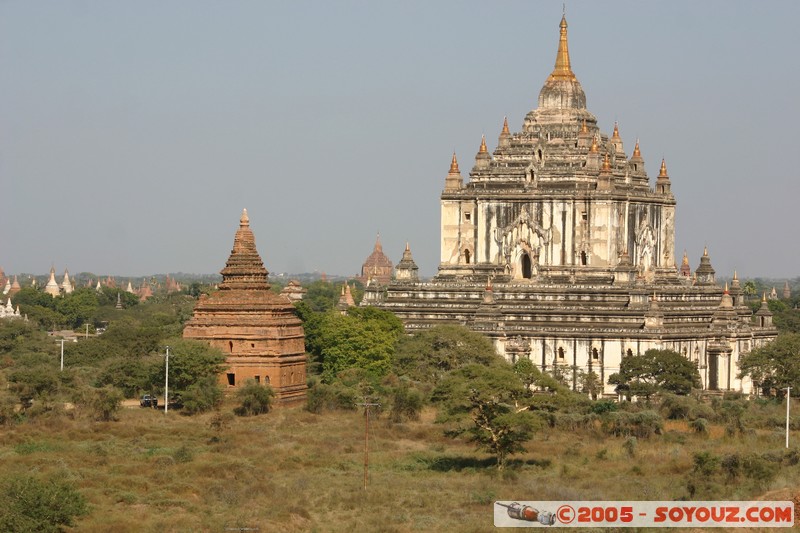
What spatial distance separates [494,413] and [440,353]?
19.5 metres

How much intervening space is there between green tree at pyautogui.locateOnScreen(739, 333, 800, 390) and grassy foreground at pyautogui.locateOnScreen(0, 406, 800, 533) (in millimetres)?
12248

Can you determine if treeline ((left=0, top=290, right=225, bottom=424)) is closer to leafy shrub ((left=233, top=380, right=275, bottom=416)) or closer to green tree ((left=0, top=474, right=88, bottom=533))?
leafy shrub ((left=233, top=380, right=275, bottom=416))

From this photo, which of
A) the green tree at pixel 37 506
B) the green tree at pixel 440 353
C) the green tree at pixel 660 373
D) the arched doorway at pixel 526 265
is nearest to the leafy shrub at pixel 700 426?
the green tree at pixel 660 373

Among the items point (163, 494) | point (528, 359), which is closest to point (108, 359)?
point (528, 359)

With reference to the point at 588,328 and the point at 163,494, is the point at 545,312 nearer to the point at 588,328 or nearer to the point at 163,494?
the point at 588,328

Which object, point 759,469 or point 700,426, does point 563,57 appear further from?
point 759,469

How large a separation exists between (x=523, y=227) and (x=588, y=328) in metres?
7.12

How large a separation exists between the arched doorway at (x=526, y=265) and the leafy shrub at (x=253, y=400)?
63.9 ft

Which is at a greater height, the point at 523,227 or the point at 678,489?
the point at 523,227

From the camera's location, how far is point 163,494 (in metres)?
51.6

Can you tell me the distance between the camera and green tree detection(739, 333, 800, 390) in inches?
3073

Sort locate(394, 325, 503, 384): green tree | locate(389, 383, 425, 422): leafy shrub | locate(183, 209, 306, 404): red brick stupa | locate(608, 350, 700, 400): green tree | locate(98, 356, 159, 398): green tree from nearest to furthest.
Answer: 1. locate(389, 383, 425, 422): leafy shrub
2. locate(183, 209, 306, 404): red brick stupa
3. locate(98, 356, 159, 398): green tree
4. locate(608, 350, 700, 400): green tree
5. locate(394, 325, 503, 384): green tree

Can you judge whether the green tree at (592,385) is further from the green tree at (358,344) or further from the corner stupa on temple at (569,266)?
the green tree at (358,344)

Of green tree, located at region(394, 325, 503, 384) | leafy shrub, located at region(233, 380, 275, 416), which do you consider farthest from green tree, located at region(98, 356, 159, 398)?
green tree, located at region(394, 325, 503, 384)
